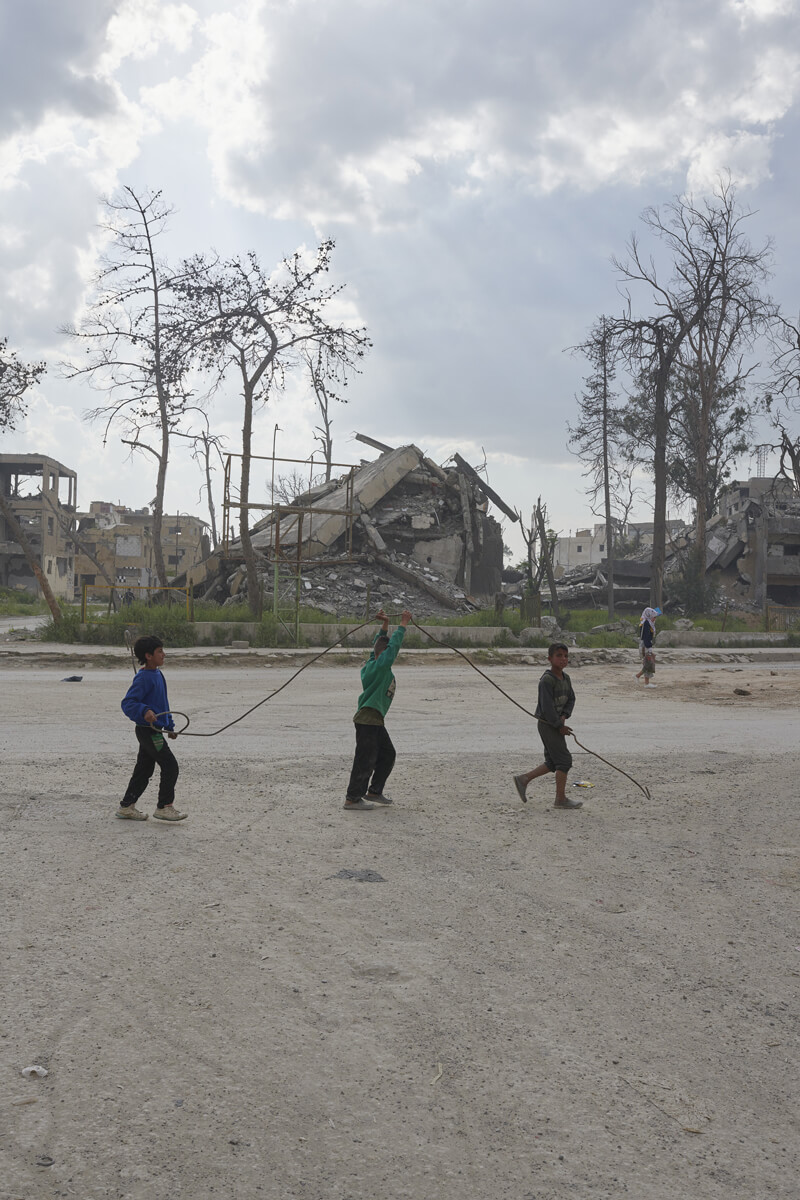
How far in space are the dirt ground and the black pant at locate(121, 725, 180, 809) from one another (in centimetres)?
24

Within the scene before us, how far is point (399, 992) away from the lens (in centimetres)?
411

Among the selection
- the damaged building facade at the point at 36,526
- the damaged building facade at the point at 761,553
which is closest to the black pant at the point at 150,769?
the damaged building facade at the point at 761,553

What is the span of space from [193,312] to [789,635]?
2060 centimetres

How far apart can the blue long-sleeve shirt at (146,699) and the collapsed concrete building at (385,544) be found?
1818 centimetres

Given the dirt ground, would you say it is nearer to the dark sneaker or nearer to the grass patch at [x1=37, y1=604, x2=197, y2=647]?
the dark sneaker

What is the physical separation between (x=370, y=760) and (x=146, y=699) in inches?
69.1

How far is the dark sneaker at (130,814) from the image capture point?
6.83 m

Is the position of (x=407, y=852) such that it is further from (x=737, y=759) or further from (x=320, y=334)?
(x=320, y=334)

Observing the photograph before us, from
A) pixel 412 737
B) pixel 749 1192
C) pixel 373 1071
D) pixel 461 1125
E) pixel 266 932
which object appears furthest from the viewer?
pixel 412 737

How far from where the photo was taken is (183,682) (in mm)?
16703

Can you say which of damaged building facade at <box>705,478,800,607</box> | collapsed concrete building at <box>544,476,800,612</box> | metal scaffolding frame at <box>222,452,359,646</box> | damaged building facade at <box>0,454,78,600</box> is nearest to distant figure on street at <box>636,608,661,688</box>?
metal scaffolding frame at <box>222,452,359,646</box>

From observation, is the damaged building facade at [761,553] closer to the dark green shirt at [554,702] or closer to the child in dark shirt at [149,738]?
the dark green shirt at [554,702]

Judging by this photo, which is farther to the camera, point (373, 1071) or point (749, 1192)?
point (373, 1071)

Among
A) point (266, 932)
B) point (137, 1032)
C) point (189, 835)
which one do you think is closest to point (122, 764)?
point (189, 835)
